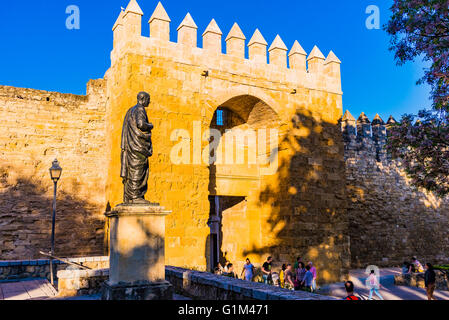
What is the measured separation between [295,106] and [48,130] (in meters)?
8.11

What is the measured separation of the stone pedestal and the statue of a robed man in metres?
0.38

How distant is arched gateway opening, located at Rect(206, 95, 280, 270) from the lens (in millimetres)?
14273

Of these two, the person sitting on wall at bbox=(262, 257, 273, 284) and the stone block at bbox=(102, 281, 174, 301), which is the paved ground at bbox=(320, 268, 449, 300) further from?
the stone block at bbox=(102, 281, 174, 301)

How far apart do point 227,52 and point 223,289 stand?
29.4 feet

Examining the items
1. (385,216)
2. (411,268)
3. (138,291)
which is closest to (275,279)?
(411,268)

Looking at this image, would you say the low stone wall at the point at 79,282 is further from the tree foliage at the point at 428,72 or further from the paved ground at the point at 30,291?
the tree foliage at the point at 428,72

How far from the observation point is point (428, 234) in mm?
20469

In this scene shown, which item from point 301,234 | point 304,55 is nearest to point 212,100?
point 304,55

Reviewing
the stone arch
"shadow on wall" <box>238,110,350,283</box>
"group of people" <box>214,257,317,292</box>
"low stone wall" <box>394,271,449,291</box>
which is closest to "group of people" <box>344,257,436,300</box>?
"low stone wall" <box>394,271,449,291</box>

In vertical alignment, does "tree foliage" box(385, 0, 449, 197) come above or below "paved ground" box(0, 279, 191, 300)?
above

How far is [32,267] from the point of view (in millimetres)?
9703

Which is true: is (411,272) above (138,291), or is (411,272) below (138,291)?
below

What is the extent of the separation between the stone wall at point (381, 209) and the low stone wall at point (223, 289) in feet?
40.6

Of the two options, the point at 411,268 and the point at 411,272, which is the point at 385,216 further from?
the point at 411,272
